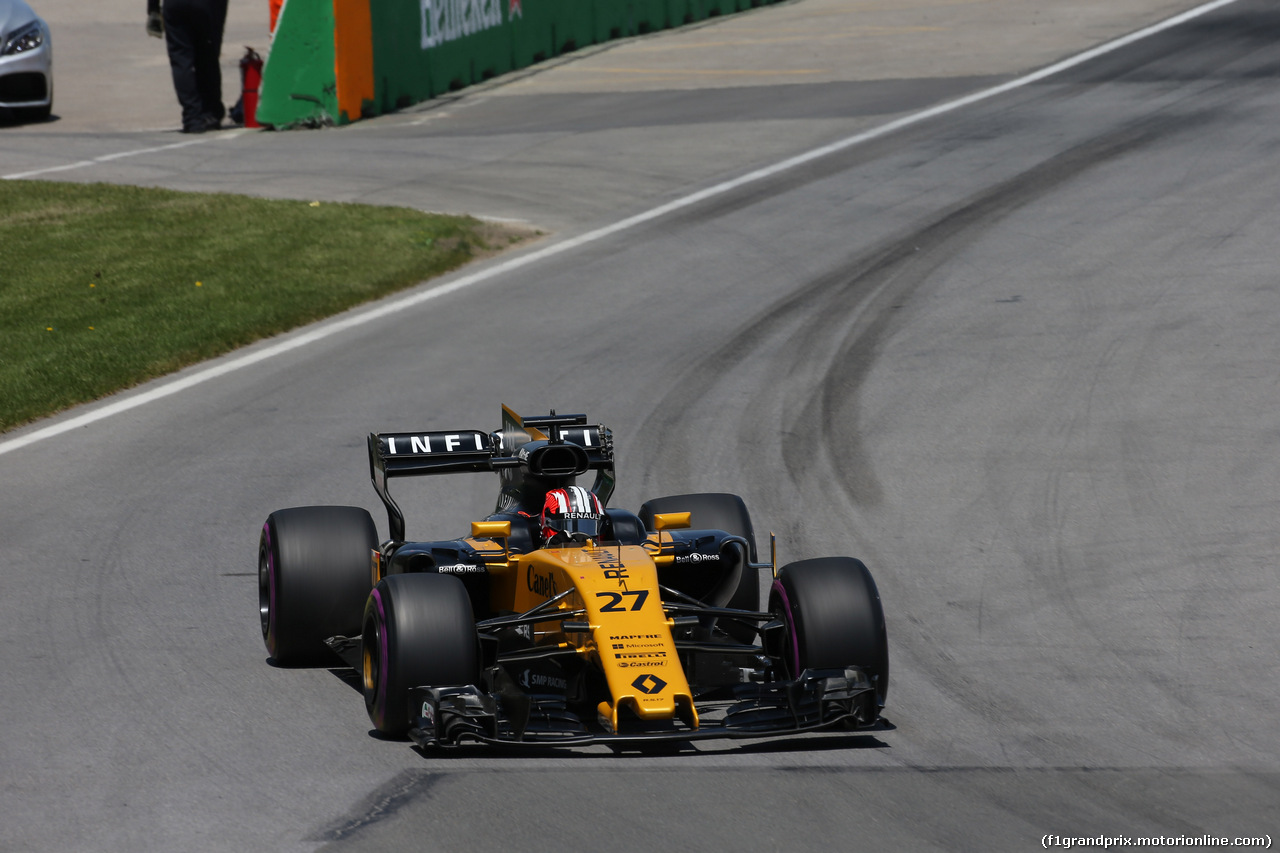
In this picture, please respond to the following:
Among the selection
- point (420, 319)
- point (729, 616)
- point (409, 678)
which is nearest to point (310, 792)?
point (409, 678)

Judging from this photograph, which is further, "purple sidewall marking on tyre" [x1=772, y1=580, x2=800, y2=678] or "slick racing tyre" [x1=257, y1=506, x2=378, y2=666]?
"slick racing tyre" [x1=257, y1=506, x2=378, y2=666]

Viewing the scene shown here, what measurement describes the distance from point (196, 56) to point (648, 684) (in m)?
18.5

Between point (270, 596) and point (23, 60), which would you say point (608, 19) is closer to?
point (23, 60)

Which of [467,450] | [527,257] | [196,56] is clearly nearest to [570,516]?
[467,450]

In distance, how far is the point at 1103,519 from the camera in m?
9.61

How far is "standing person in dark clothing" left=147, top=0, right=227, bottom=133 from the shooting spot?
22375 millimetres

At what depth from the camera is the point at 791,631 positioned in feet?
22.7

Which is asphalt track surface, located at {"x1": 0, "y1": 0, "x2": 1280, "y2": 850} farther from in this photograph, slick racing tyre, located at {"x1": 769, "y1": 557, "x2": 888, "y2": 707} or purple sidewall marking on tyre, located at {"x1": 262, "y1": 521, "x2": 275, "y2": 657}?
slick racing tyre, located at {"x1": 769, "y1": 557, "x2": 888, "y2": 707}

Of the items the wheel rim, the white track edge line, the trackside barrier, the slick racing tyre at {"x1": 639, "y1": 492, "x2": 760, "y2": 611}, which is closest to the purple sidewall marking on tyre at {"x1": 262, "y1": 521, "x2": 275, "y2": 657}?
the wheel rim

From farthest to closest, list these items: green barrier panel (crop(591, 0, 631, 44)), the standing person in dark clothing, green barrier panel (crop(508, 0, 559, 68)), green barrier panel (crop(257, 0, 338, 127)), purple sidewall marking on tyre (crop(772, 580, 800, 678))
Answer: green barrier panel (crop(591, 0, 631, 44)), green barrier panel (crop(508, 0, 559, 68)), the standing person in dark clothing, green barrier panel (crop(257, 0, 338, 127)), purple sidewall marking on tyre (crop(772, 580, 800, 678))

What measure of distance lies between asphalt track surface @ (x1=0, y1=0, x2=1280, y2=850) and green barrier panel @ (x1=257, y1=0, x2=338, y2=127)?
19.7ft

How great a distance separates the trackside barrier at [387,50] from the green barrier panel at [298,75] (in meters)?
0.01

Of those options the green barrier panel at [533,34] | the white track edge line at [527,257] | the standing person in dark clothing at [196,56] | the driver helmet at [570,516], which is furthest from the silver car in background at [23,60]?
the driver helmet at [570,516]

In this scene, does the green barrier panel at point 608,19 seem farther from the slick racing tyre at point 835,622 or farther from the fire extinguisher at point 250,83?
the slick racing tyre at point 835,622
